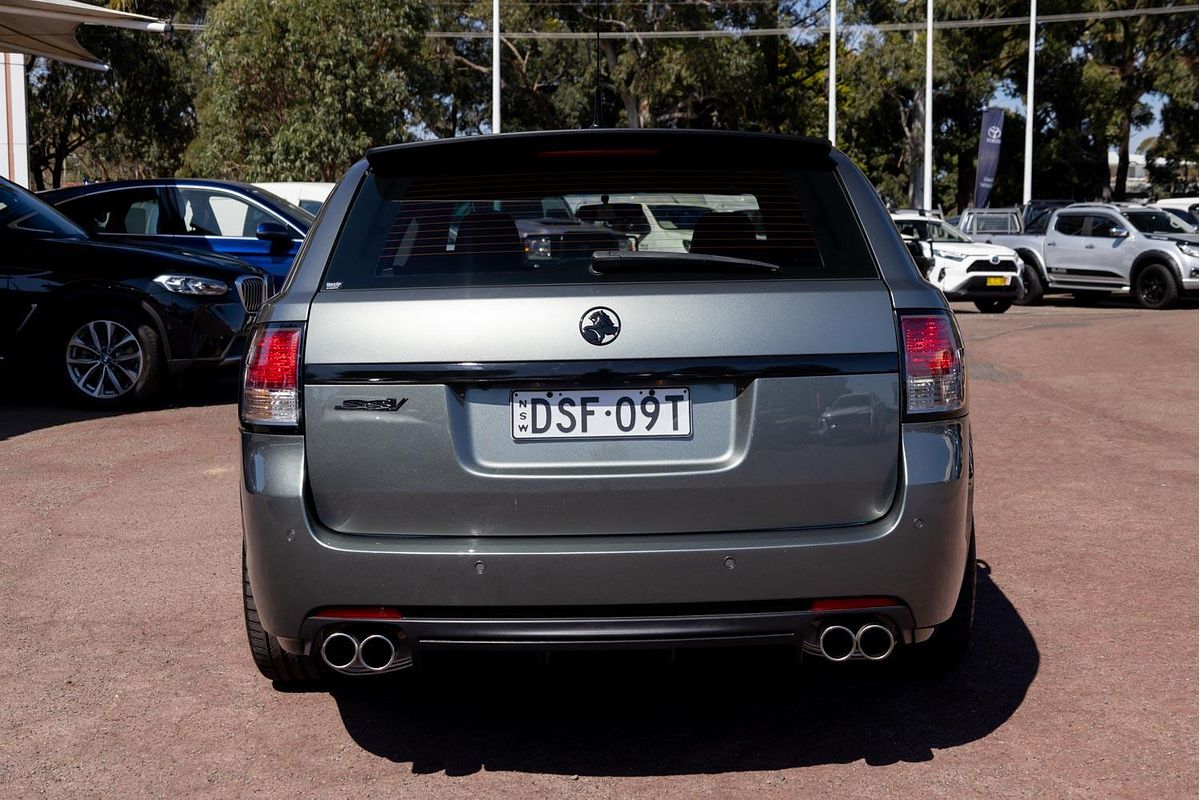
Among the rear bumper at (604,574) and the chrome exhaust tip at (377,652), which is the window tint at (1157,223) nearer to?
the rear bumper at (604,574)

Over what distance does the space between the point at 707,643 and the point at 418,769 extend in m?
0.87

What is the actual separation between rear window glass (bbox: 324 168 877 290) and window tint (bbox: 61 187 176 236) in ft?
31.5

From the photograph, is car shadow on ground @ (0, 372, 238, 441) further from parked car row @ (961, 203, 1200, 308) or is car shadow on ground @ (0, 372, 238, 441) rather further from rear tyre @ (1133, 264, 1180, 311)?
parked car row @ (961, 203, 1200, 308)

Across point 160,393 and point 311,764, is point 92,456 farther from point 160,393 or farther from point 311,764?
point 311,764

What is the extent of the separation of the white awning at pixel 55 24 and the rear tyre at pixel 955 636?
41.0ft

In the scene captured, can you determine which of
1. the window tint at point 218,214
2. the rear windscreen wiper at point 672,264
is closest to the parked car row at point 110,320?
the window tint at point 218,214

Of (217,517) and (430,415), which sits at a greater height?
(430,415)

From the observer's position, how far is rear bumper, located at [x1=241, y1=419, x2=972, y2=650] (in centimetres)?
328

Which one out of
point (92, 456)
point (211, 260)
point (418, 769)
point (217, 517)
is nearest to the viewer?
point (418, 769)

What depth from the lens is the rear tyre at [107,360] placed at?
10164 millimetres

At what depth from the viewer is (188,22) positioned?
46438mm

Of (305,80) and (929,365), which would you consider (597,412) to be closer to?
(929,365)

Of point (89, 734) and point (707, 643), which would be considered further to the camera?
point (89, 734)

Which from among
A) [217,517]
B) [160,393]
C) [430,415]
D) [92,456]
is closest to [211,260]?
[160,393]
